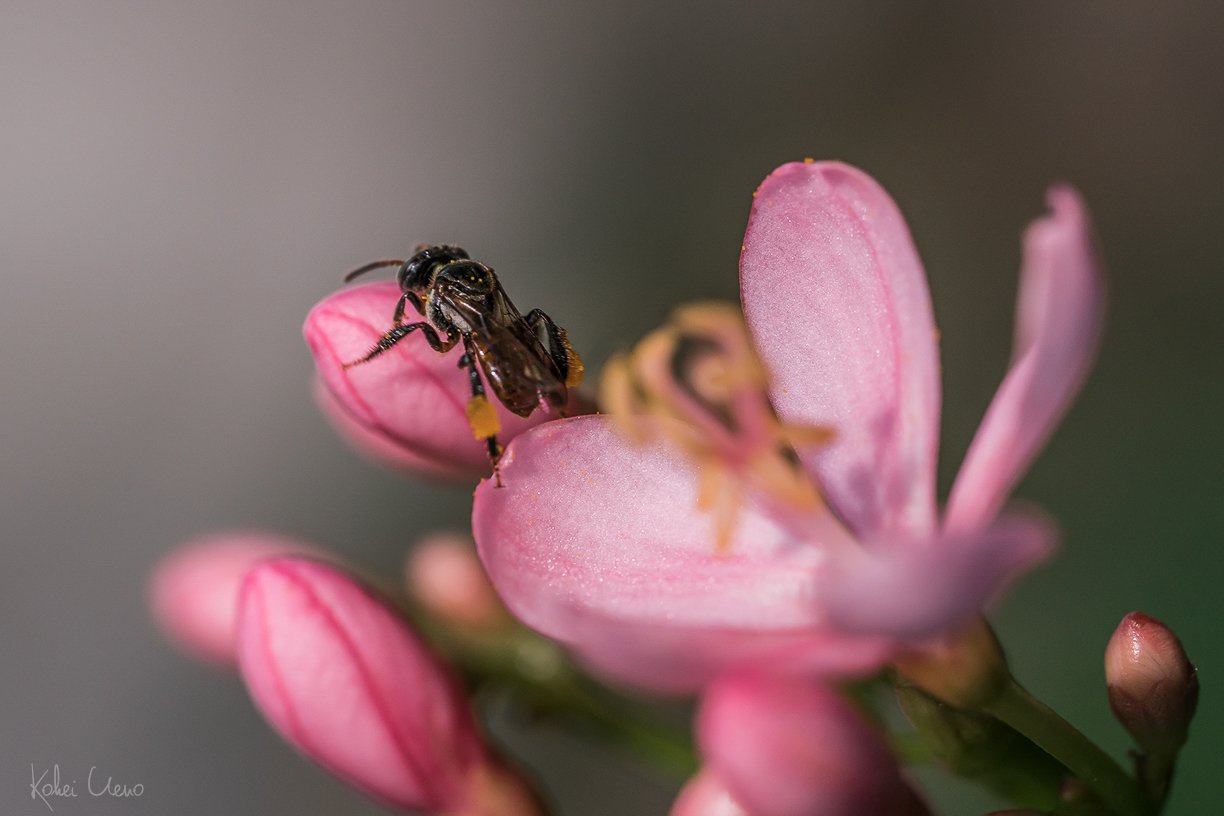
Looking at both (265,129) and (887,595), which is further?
(265,129)

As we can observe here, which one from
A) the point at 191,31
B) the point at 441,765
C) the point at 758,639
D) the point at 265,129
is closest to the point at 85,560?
the point at 265,129

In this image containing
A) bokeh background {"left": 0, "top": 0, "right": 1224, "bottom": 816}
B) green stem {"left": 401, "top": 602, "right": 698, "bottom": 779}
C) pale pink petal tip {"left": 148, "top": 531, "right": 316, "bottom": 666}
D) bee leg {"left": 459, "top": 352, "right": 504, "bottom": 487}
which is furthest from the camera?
bokeh background {"left": 0, "top": 0, "right": 1224, "bottom": 816}

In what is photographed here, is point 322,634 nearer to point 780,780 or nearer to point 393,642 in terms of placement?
point 393,642

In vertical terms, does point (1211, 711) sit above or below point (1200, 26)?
below

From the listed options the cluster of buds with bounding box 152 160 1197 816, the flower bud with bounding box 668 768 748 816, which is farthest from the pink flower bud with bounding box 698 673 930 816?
the flower bud with bounding box 668 768 748 816

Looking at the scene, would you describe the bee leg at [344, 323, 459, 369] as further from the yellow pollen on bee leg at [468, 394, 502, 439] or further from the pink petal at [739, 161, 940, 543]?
the pink petal at [739, 161, 940, 543]

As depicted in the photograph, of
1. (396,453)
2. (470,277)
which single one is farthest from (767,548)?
(396,453)
